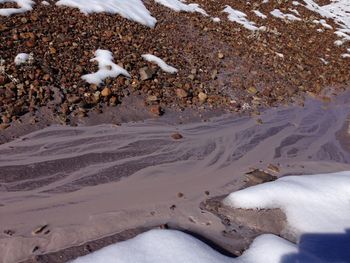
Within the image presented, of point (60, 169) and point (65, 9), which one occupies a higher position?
point (65, 9)

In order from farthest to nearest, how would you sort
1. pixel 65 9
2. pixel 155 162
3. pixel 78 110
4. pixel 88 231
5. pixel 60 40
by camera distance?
pixel 65 9 → pixel 60 40 → pixel 78 110 → pixel 155 162 → pixel 88 231

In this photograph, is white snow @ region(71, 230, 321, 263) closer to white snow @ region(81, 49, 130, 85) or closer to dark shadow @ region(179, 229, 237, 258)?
dark shadow @ region(179, 229, 237, 258)

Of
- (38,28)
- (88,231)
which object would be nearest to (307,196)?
(88,231)

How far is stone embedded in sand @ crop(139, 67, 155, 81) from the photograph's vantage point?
25.8 ft

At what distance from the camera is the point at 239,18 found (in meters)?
13.4

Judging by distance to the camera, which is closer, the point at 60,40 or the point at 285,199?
the point at 285,199

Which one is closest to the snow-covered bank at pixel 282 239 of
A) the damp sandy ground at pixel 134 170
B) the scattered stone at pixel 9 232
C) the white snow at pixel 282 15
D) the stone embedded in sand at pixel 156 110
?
the damp sandy ground at pixel 134 170

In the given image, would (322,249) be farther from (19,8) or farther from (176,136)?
(19,8)

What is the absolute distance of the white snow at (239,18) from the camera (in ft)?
42.2

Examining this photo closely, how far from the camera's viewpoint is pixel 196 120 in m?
7.42

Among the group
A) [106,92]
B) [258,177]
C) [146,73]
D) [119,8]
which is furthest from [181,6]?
[258,177]

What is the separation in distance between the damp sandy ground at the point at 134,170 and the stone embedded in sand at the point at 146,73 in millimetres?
1216

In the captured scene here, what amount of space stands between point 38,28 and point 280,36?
27.1 feet

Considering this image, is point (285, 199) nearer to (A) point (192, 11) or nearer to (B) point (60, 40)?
(B) point (60, 40)
